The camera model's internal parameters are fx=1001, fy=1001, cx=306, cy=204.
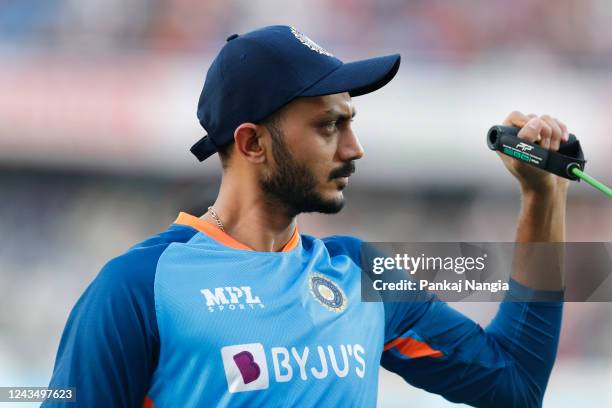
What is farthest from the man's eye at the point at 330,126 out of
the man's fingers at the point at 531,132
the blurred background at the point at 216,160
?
the blurred background at the point at 216,160

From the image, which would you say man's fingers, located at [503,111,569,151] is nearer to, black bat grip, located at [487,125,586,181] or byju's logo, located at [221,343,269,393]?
black bat grip, located at [487,125,586,181]

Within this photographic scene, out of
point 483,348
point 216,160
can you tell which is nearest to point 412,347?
point 483,348

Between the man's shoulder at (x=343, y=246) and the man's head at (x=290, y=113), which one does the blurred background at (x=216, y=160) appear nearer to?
the man's shoulder at (x=343, y=246)

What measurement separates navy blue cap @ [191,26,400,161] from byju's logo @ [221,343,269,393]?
1.51ft

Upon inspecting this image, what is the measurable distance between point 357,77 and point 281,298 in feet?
1.52

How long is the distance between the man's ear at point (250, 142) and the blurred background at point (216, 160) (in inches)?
183

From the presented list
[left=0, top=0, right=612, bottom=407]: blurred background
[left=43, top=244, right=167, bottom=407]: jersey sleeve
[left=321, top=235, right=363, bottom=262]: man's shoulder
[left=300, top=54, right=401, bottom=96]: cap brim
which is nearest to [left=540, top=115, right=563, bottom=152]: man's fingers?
[left=300, top=54, right=401, bottom=96]: cap brim

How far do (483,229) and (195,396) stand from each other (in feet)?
18.8

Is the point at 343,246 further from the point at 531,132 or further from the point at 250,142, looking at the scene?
the point at 531,132

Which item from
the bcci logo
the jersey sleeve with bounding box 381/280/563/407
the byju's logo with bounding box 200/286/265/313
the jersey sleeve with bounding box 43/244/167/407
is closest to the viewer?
the jersey sleeve with bounding box 43/244/167/407

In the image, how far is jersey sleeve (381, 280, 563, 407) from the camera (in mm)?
2119

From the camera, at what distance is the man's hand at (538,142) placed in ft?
6.38

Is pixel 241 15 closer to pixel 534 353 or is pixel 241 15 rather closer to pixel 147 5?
pixel 147 5

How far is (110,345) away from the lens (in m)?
1.78
